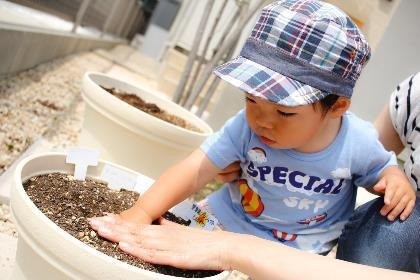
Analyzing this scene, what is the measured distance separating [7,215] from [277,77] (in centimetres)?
92

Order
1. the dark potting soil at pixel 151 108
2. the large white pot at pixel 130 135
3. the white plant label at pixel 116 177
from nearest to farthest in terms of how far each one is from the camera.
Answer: the white plant label at pixel 116 177
the large white pot at pixel 130 135
the dark potting soil at pixel 151 108

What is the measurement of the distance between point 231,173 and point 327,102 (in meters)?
0.43

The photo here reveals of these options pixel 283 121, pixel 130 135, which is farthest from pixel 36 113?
pixel 283 121

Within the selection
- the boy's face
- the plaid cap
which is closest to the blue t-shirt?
the boy's face

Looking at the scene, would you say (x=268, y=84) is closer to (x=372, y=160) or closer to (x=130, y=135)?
(x=372, y=160)

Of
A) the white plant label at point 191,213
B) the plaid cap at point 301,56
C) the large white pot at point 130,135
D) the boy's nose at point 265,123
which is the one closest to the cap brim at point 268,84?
the plaid cap at point 301,56

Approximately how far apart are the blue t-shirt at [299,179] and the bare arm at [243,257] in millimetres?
408

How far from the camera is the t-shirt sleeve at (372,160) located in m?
1.41

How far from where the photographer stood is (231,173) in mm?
1543

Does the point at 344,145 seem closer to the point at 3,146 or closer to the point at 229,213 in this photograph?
the point at 229,213

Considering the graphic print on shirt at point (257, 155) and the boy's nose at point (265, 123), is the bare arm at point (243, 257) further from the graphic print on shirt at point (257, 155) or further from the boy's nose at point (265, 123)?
the graphic print on shirt at point (257, 155)

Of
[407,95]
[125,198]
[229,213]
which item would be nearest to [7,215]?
[125,198]

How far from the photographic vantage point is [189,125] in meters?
2.11

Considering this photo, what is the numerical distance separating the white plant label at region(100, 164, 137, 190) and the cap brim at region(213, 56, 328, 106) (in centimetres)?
40
